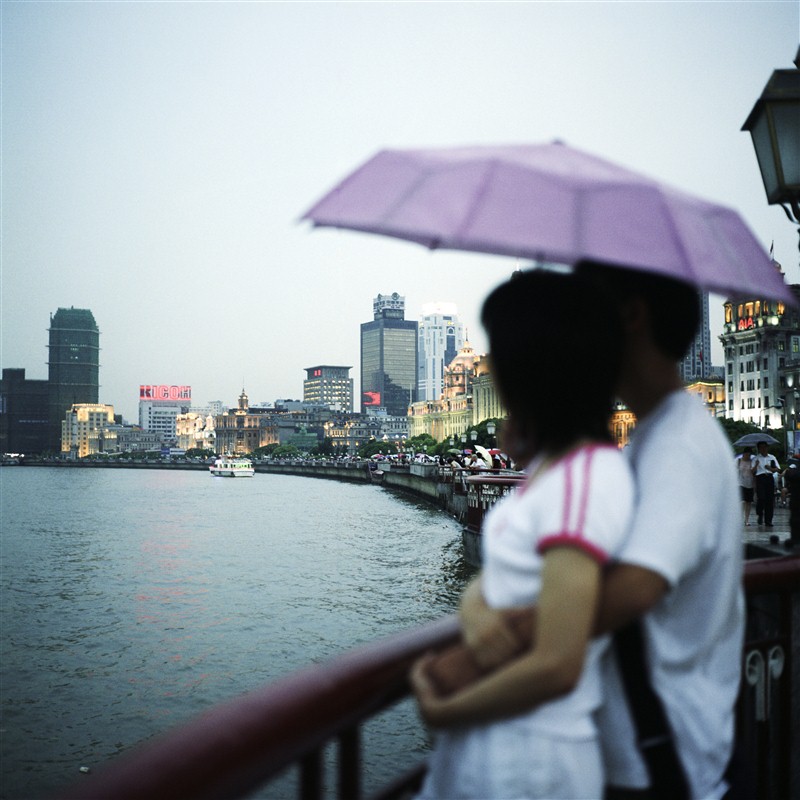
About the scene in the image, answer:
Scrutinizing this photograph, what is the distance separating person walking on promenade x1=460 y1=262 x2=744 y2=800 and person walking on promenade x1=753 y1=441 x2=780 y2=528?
56.1 ft

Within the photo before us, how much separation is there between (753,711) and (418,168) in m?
2.54

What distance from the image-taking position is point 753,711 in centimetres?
326

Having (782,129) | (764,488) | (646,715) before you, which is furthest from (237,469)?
(646,715)

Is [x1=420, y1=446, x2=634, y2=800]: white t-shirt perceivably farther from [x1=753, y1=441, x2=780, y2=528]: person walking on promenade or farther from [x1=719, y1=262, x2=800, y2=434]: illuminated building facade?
[x1=719, y1=262, x2=800, y2=434]: illuminated building facade

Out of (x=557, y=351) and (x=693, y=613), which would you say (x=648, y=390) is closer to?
(x=557, y=351)

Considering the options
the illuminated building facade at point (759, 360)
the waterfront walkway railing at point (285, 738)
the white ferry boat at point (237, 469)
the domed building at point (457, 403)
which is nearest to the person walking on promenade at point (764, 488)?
the waterfront walkway railing at point (285, 738)

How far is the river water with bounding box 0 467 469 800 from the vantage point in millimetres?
13734

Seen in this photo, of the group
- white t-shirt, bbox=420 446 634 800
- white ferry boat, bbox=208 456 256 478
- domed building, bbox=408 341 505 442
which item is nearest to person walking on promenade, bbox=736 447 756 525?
white t-shirt, bbox=420 446 634 800

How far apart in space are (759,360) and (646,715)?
350 feet

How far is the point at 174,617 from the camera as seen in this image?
21906mm

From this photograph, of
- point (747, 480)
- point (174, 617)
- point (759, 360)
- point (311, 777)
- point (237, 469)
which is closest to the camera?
point (311, 777)

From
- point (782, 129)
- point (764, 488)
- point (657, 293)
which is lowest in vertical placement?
point (764, 488)

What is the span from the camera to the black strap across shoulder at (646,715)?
1871 mm

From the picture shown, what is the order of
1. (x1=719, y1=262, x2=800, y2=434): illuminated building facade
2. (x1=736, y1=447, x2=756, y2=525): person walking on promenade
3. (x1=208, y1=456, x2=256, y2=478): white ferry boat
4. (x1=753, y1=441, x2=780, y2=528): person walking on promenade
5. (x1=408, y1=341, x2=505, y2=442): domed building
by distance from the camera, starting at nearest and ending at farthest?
(x1=753, y1=441, x2=780, y2=528): person walking on promenade < (x1=736, y1=447, x2=756, y2=525): person walking on promenade < (x1=719, y1=262, x2=800, y2=434): illuminated building facade < (x1=208, y1=456, x2=256, y2=478): white ferry boat < (x1=408, y1=341, x2=505, y2=442): domed building
